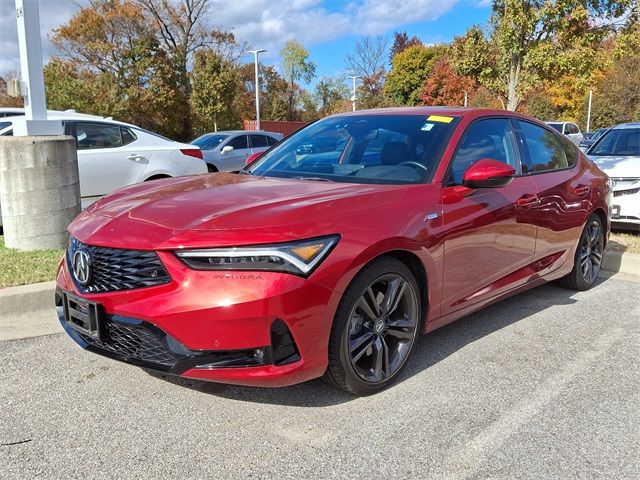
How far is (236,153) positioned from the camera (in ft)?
51.1

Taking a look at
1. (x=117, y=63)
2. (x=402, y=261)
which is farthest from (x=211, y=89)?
(x=402, y=261)

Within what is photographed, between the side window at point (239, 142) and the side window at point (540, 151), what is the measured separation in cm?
1152

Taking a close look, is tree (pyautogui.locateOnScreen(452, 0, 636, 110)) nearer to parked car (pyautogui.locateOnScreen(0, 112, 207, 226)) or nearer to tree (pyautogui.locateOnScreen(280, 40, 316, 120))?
parked car (pyautogui.locateOnScreen(0, 112, 207, 226))

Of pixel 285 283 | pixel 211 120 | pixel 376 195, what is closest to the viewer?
pixel 285 283

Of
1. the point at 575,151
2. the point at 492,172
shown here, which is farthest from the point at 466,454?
the point at 575,151

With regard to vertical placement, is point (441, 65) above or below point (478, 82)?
above

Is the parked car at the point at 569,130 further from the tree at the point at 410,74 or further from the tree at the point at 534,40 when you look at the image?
the tree at the point at 410,74

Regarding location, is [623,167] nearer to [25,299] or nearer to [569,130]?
[25,299]

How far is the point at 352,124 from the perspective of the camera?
4238 mm

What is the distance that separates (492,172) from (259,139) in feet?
44.1

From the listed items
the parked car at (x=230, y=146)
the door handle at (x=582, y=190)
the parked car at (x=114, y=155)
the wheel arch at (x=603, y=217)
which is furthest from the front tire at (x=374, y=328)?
the parked car at (x=230, y=146)

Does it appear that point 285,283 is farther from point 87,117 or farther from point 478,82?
point 478,82

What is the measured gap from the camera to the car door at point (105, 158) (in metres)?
7.46

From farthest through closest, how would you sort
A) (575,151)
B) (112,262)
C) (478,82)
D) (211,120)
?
(211,120) < (478,82) < (575,151) < (112,262)
